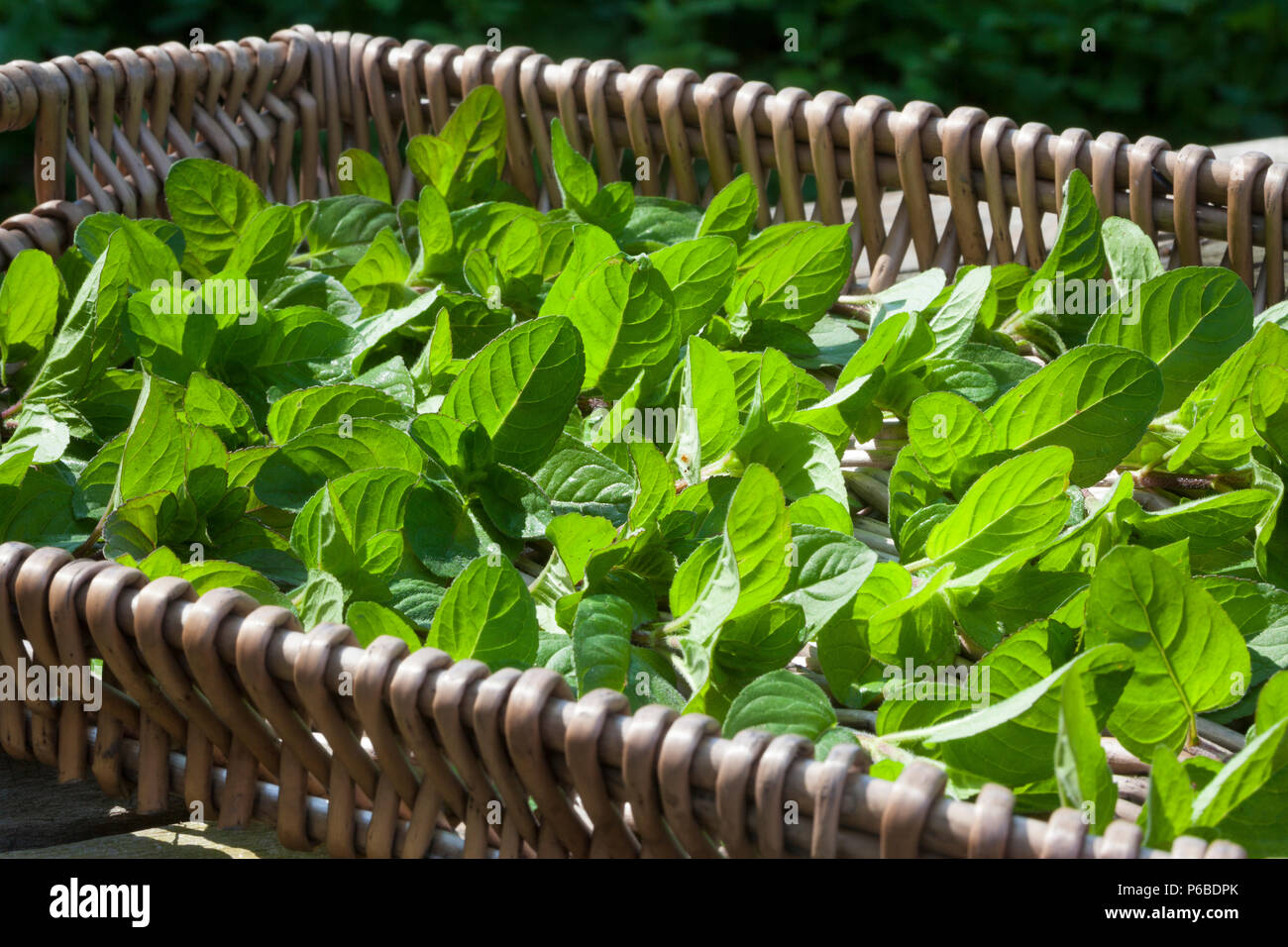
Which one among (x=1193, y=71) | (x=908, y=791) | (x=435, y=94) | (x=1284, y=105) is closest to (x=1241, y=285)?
(x=908, y=791)

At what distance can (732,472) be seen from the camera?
0.55 m

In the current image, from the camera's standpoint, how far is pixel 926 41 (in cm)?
226

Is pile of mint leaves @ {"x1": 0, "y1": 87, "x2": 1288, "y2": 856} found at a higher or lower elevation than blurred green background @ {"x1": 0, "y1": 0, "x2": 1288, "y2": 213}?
lower

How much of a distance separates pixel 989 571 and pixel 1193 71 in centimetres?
221

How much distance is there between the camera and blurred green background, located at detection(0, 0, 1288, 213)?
2.02 meters

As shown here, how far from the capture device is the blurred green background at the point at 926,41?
2018 mm

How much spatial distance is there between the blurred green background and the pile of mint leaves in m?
1.44

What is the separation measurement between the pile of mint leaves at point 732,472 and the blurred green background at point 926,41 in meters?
1.44

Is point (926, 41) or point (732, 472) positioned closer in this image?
point (732, 472)

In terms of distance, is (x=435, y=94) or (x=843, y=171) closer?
(x=843, y=171)

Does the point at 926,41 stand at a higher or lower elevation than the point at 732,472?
higher

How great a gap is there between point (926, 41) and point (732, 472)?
1942 millimetres
